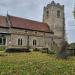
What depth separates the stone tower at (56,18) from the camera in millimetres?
67062

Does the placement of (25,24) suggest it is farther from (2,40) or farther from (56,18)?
(56,18)

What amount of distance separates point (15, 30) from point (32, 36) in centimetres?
608

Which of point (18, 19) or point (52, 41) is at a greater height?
point (18, 19)

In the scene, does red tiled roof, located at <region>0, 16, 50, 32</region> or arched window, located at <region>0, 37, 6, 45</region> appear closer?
arched window, located at <region>0, 37, 6, 45</region>

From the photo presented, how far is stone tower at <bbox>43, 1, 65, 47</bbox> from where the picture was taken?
220ft

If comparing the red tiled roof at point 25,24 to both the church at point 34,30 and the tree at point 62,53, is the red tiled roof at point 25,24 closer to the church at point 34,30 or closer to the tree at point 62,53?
the church at point 34,30

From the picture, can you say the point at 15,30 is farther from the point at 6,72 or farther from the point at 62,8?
the point at 6,72

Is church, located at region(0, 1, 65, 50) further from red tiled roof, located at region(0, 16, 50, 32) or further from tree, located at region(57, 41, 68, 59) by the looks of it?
tree, located at region(57, 41, 68, 59)

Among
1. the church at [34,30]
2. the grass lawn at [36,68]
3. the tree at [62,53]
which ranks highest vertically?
the church at [34,30]

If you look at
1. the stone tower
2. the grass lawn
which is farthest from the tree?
the stone tower

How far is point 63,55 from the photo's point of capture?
67.7ft

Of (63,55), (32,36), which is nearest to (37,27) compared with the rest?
(32,36)

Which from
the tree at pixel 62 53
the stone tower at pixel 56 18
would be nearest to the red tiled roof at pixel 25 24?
the stone tower at pixel 56 18

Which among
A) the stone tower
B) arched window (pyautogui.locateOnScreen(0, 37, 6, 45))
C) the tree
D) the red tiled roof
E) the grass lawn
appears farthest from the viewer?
the stone tower
